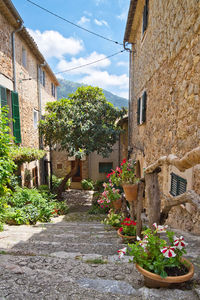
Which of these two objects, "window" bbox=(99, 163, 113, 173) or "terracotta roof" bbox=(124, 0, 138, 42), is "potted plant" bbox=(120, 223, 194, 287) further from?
"window" bbox=(99, 163, 113, 173)

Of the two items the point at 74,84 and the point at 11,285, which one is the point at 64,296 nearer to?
the point at 11,285

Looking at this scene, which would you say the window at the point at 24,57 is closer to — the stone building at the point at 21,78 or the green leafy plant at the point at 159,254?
the stone building at the point at 21,78

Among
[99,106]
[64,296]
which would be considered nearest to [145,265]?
[64,296]

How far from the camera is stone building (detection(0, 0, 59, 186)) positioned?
20.0ft

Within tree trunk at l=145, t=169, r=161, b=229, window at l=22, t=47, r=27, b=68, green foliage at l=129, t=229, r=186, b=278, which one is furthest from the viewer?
window at l=22, t=47, r=27, b=68

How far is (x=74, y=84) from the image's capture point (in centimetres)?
12800

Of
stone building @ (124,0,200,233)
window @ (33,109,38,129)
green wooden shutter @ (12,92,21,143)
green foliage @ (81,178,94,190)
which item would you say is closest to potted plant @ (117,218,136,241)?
stone building @ (124,0,200,233)

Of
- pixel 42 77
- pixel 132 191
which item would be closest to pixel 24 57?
pixel 42 77

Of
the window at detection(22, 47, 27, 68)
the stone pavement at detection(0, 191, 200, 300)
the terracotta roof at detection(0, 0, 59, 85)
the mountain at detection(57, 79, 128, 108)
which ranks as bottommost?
the stone pavement at detection(0, 191, 200, 300)

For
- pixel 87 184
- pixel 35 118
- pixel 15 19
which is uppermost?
pixel 15 19

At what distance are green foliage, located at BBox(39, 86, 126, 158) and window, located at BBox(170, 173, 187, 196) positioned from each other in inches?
202

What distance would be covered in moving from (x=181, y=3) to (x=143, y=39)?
11.1ft

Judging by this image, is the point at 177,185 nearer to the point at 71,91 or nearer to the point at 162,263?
the point at 162,263

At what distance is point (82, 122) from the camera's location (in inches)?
347
